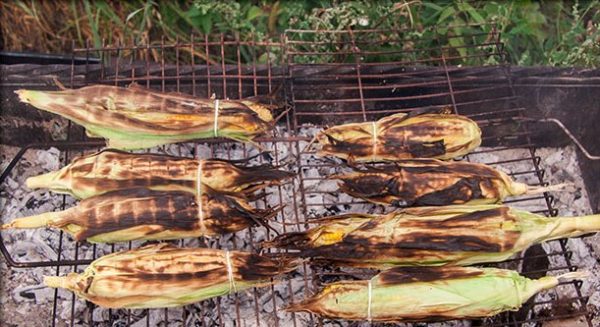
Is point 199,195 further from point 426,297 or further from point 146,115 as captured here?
point 426,297

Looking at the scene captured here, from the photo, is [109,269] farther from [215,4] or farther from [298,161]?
[215,4]

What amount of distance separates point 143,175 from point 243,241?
2.53 feet

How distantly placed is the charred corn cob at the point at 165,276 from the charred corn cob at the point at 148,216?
0.10m

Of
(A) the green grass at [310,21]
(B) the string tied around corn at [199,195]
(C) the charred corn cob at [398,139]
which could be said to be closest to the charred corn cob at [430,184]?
(C) the charred corn cob at [398,139]

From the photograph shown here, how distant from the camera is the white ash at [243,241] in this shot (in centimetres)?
326

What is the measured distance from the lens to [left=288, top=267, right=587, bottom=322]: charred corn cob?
2762mm

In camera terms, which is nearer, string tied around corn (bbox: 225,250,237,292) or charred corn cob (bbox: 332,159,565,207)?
string tied around corn (bbox: 225,250,237,292)

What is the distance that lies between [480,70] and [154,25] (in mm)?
2307

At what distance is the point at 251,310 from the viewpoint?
331cm

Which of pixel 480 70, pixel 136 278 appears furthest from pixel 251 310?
pixel 480 70

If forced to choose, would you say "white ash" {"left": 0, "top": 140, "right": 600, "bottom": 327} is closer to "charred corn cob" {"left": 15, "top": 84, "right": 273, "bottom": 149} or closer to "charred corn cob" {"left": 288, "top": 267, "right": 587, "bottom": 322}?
"charred corn cob" {"left": 288, "top": 267, "right": 587, "bottom": 322}

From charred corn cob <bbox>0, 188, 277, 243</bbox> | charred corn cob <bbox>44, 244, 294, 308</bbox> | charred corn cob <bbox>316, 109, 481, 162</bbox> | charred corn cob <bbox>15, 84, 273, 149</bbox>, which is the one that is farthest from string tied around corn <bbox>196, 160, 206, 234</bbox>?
charred corn cob <bbox>316, 109, 481, 162</bbox>

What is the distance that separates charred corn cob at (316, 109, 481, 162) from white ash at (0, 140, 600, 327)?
15 centimetres

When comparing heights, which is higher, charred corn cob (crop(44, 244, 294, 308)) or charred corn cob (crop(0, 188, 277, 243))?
charred corn cob (crop(0, 188, 277, 243))
